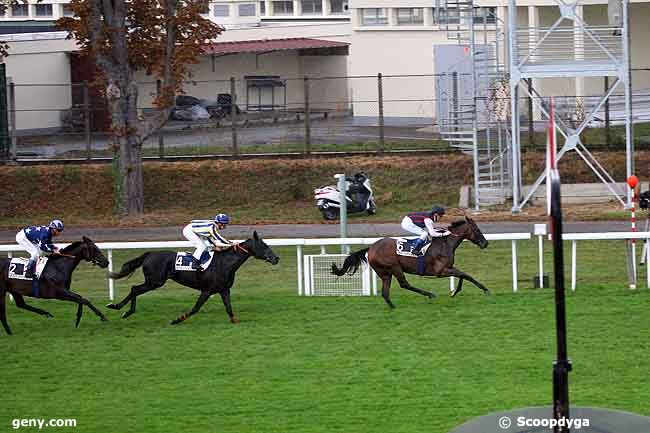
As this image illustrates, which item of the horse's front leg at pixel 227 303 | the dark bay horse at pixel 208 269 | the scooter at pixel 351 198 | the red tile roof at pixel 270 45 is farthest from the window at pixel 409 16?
the horse's front leg at pixel 227 303

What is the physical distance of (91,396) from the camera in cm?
1137

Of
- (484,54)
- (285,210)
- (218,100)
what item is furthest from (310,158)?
(218,100)

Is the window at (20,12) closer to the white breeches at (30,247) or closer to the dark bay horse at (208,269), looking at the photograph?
the white breeches at (30,247)

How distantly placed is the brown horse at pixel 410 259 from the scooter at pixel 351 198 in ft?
31.0

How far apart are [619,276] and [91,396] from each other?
30.0 feet

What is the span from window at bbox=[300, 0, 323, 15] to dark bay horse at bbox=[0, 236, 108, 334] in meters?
33.0

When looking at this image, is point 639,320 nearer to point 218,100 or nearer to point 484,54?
point 484,54

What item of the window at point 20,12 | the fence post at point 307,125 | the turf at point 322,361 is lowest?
the turf at point 322,361

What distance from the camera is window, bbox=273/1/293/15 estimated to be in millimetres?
47156

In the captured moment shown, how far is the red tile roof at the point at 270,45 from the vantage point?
3748cm

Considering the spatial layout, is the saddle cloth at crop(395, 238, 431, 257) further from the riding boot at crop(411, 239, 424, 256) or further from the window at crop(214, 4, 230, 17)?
the window at crop(214, 4, 230, 17)

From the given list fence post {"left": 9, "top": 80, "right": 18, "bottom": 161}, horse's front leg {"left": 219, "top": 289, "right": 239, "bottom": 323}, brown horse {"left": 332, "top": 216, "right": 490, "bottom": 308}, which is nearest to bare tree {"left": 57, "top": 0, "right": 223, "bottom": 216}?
fence post {"left": 9, "top": 80, "right": 18, "bottom": 161}

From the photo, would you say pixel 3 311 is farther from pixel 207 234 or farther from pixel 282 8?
pixel 282 8

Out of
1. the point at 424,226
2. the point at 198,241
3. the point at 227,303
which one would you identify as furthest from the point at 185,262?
the point at 424,226
